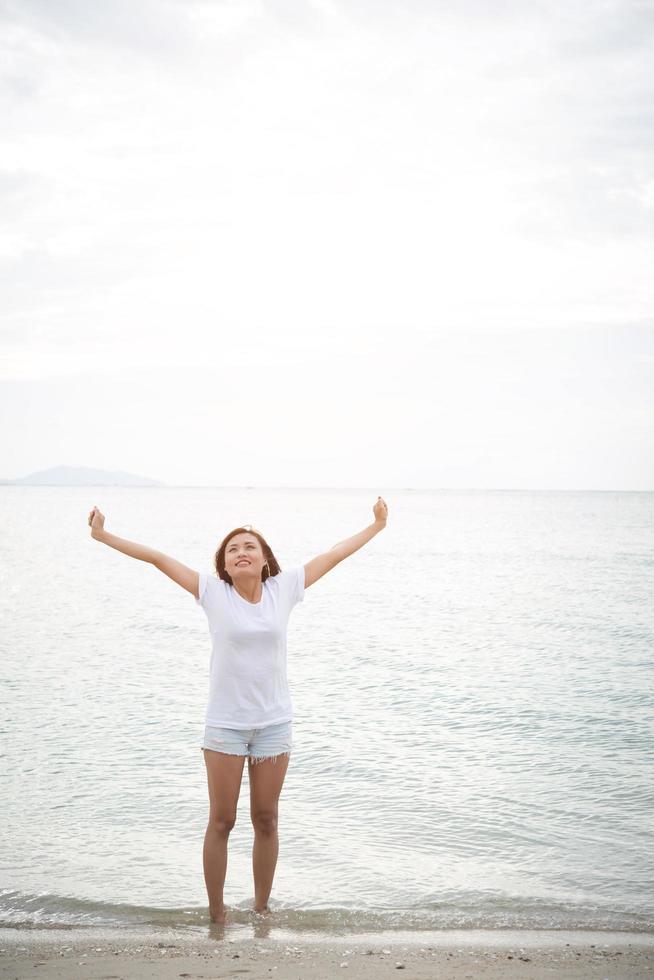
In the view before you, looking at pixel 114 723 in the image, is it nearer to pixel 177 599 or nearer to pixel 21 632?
pixel 21 632

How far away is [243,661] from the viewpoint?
17.5 ft

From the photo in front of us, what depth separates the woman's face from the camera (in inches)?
214

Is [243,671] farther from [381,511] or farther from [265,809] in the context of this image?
[381,511]

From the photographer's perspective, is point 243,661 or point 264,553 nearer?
point 243,661

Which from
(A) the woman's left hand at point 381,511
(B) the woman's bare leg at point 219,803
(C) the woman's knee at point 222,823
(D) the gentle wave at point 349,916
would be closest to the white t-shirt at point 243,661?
(B) the woman's bare leg at point 219,803

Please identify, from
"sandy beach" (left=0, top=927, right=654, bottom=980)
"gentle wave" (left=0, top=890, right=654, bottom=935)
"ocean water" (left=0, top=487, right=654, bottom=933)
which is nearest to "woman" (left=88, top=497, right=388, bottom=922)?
"sandy beach" (left=0, top=927, right=654, bottom=980)

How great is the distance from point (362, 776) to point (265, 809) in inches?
183

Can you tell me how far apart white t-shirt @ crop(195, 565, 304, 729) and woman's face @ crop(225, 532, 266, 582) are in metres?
0.13

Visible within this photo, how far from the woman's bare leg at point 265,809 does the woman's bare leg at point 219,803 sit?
113 mm

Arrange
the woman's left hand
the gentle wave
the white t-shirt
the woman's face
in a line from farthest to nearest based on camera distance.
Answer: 1. the gentle wave
2. the woman's left hand
3. the woman's face
4. the white t-shirt

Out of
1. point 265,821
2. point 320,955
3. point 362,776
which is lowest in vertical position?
point 362,776

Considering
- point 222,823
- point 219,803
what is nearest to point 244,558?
point 219,803

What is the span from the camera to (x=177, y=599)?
30188 millimetres

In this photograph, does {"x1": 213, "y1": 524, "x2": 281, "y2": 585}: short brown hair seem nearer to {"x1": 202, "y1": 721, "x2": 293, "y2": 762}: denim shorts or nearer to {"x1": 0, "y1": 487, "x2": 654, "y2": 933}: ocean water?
{"x1": 202, "y1": 721, "x2": 293, "y2": 762}: denim shorts
